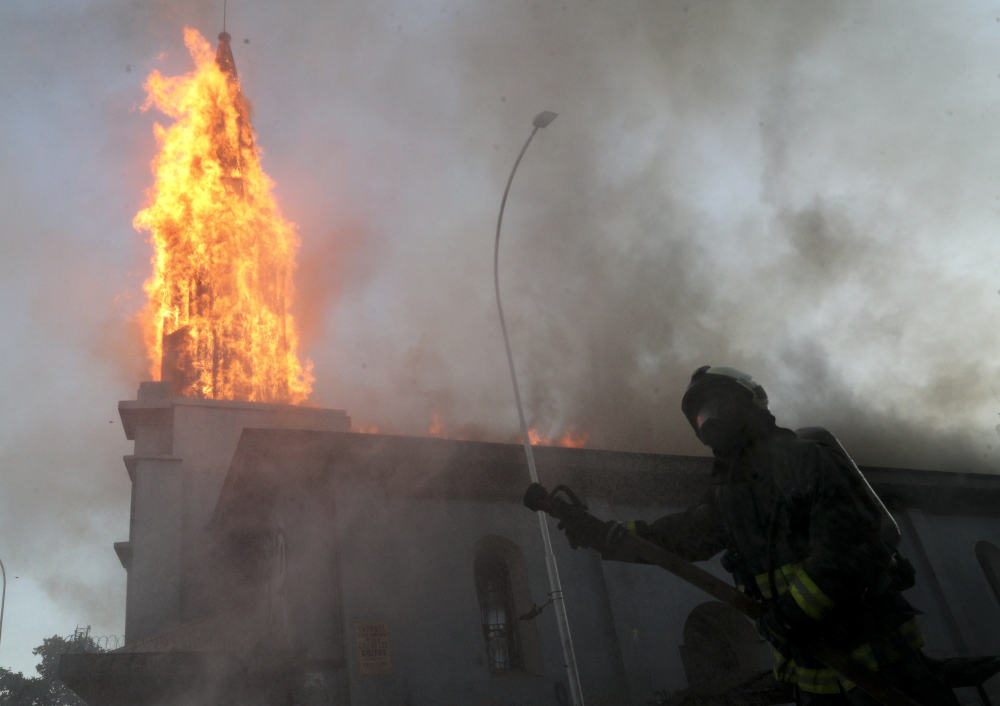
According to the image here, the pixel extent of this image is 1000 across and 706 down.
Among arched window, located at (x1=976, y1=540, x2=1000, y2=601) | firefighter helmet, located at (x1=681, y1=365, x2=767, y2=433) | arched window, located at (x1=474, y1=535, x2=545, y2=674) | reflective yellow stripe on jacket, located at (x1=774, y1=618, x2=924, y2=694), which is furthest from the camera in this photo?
arched window, located at (x1=976, y1=540, x2=1000, y2=601)

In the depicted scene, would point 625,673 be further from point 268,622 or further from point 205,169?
point 205,169

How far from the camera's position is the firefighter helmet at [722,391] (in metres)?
4.09

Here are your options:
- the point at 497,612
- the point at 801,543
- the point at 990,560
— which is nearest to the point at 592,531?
the point at 801,543

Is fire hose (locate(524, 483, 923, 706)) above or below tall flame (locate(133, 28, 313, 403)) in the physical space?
below

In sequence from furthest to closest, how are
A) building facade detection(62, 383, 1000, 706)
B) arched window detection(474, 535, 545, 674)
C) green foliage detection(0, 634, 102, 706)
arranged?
green foliage detection(0, 634, 102, 706) → arched window detection(474, 535, 545, 674) → building facade detection(62, 383, 1000, 706)

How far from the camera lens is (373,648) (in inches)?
435

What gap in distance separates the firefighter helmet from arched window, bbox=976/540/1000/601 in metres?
17.9

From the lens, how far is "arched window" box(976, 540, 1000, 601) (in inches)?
715

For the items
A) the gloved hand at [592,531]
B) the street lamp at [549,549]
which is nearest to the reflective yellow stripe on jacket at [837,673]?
the gloved hand at [592,531]

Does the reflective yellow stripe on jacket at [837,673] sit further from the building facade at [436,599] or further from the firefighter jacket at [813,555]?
the building facade at [436,599]

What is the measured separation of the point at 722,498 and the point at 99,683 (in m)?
9.96

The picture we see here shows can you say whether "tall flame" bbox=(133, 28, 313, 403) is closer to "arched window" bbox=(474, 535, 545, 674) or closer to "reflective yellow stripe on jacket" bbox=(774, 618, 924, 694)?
"arched window" bbox=(474, 535, 545, 674)

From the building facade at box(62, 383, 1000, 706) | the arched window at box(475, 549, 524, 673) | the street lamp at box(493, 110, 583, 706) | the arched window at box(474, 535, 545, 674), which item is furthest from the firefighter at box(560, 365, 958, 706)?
the arched window at box(475, 549, 524, 673)

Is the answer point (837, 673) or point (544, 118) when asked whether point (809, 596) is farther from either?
point (544, 118)
